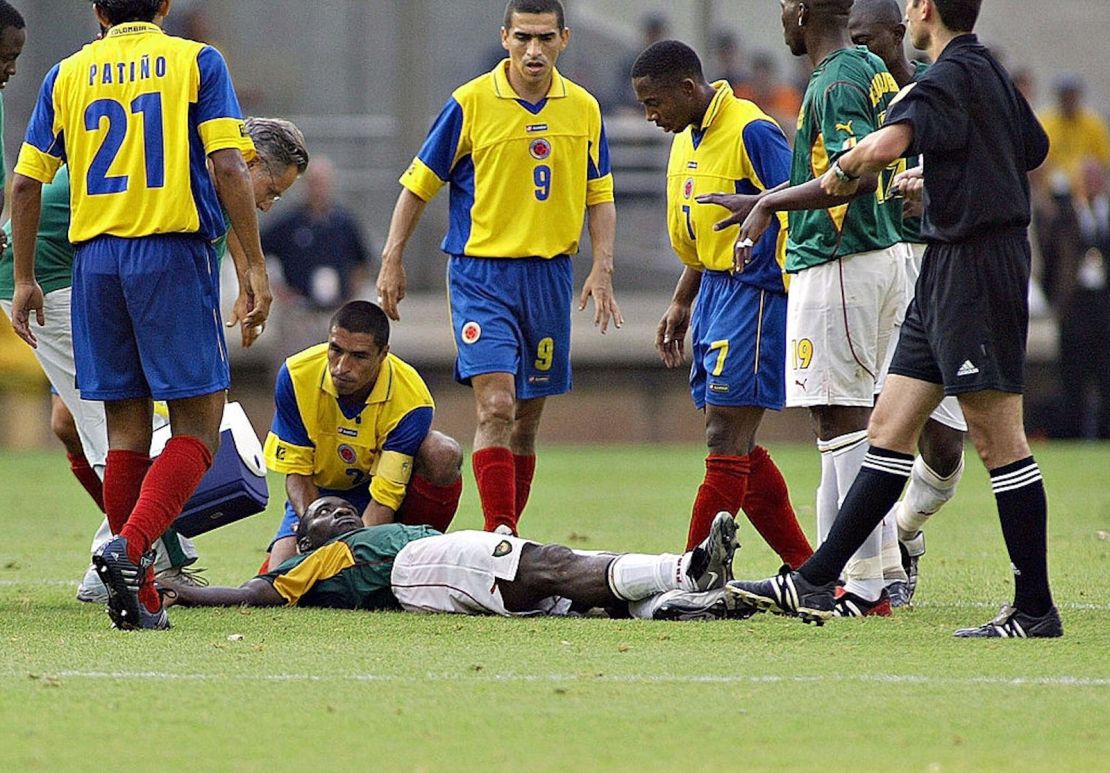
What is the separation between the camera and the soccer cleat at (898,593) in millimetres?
7504

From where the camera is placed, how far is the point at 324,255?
18.2 meters

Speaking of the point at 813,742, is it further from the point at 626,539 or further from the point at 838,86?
the point at 626,539

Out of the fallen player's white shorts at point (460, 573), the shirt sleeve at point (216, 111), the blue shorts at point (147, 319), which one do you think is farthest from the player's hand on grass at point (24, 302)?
the fallen player's white shorts at point (460, 573)

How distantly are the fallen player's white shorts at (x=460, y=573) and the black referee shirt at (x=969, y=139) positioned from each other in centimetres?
198

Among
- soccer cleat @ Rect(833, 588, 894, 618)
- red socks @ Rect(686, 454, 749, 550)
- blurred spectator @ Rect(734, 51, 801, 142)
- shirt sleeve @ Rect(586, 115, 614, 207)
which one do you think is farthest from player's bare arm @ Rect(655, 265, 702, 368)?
blurred spectator @ Rect(734, 51, 801, 142)

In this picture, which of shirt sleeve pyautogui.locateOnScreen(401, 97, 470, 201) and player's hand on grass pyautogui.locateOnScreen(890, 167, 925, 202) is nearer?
player's hand on grass pyautogui.locateOnScreen(890, 167, 925, 202)

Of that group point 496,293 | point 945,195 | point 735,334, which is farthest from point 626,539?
point 945,195

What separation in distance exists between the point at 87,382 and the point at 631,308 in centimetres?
1417

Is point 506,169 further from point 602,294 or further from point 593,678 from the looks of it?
point 593,678

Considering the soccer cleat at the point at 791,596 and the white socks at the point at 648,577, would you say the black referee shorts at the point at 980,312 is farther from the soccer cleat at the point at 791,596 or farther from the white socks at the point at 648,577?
the white socks at the point at 648,577

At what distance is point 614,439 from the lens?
19.4 metres

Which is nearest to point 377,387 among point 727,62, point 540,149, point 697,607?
point 540,149

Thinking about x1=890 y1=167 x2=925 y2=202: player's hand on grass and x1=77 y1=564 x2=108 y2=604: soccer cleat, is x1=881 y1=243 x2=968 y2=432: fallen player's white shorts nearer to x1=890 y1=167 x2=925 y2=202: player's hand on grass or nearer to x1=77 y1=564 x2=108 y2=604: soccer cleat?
x1=890 y1=167 x2=925 y2=202: player's hand on grass

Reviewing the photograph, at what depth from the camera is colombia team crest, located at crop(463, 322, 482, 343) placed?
8.67 meters
